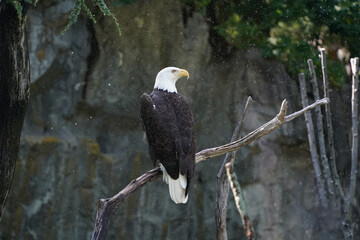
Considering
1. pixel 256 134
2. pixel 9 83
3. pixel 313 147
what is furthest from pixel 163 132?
pixel 313 147

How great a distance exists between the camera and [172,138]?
393cm

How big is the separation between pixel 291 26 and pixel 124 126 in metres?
1.78

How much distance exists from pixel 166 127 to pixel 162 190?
2.02 metres

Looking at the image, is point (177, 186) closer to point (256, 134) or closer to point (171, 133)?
point (171, 133)

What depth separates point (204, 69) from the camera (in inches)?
236

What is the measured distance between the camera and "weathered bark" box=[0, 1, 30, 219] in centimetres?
414

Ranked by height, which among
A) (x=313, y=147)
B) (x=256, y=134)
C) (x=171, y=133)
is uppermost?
(x=313, y=147)

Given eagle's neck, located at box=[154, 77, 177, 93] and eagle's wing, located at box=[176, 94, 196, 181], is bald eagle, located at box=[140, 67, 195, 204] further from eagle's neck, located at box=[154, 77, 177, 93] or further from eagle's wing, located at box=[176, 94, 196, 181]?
eagle's neck, located at box=[154, 77, 177, 93]

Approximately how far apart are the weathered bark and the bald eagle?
2.61ft

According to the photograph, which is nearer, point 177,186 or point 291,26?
point 177,186

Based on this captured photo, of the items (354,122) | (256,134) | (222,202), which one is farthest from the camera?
(354,122)

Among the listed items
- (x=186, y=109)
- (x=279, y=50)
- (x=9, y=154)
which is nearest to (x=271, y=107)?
(x=279, y=50)

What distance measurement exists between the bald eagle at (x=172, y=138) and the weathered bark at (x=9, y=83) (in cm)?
79

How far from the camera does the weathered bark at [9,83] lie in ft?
13.6
